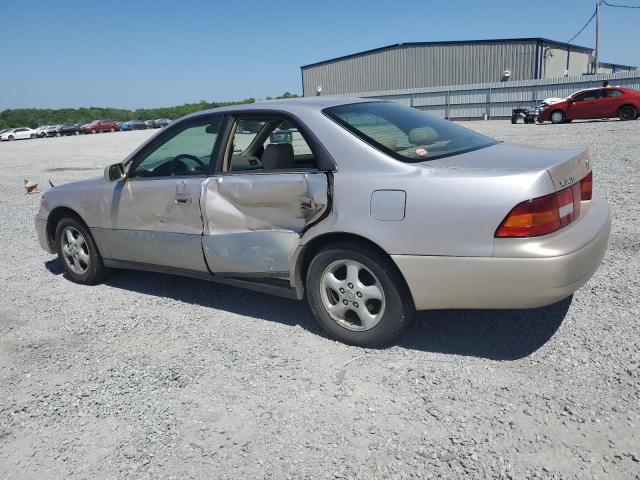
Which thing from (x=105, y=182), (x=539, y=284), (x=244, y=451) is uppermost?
(x=105, y=182)

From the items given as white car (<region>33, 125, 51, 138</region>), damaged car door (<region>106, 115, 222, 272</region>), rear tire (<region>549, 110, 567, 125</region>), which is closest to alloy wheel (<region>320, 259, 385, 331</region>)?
damaged car door (<region>106, 115, 222, 272</region>)

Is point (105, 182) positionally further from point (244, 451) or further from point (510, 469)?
point (510, 469)

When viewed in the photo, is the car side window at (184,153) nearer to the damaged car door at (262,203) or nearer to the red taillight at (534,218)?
the damaged car door at (262,203)

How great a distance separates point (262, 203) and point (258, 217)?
10 centimetres

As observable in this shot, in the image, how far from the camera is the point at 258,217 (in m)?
3.66

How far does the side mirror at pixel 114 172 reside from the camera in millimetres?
4434

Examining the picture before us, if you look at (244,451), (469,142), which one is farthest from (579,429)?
(469,142)

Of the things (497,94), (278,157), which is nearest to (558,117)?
(497,94)

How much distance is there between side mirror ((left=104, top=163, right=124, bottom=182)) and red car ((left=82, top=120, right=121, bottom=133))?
58663 millimetres

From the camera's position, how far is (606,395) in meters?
2.75

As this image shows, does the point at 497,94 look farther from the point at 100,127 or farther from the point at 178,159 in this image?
the point at 100,127

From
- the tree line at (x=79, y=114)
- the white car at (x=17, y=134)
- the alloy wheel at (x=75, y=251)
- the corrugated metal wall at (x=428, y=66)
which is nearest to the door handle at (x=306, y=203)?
the alloy wheel at (x=75, y=251)

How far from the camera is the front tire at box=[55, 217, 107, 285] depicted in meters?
4.92

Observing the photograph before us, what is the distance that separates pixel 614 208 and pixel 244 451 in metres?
5.63
